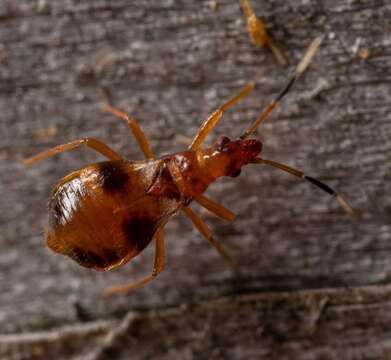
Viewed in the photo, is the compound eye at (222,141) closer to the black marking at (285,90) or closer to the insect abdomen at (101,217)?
the black marking at (285,90)

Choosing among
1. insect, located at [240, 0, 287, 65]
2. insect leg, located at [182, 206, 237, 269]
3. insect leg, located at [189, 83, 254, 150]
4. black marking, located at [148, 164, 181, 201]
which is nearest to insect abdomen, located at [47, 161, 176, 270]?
black marking, located at [148, 164, 181, 201]

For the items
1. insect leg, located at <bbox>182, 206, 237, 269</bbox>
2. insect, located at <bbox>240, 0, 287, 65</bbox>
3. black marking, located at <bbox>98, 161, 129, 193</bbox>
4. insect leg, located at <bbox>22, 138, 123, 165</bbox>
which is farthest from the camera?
insect leg, located at <bbox>182, 206, 237, 269</bbox>

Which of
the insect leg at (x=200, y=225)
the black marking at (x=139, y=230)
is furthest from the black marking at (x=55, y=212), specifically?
the insect leg at (x=200, y=225)

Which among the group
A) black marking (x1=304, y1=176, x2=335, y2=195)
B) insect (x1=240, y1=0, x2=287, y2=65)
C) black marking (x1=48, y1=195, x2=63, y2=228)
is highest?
insect (x1=240, y1=0, x2=287, y2=65)

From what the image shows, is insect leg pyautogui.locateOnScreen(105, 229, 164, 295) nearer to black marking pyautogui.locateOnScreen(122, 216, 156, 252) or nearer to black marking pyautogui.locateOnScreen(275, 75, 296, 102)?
black marking pyautogui.locateOnScreen(122, 216, 156, 252)

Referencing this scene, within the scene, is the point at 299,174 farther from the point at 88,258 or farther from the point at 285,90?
the point at 88,258

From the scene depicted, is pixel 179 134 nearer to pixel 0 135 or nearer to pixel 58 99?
pixel 58 99

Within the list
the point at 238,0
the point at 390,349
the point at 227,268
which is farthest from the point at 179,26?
the point at 390,349
